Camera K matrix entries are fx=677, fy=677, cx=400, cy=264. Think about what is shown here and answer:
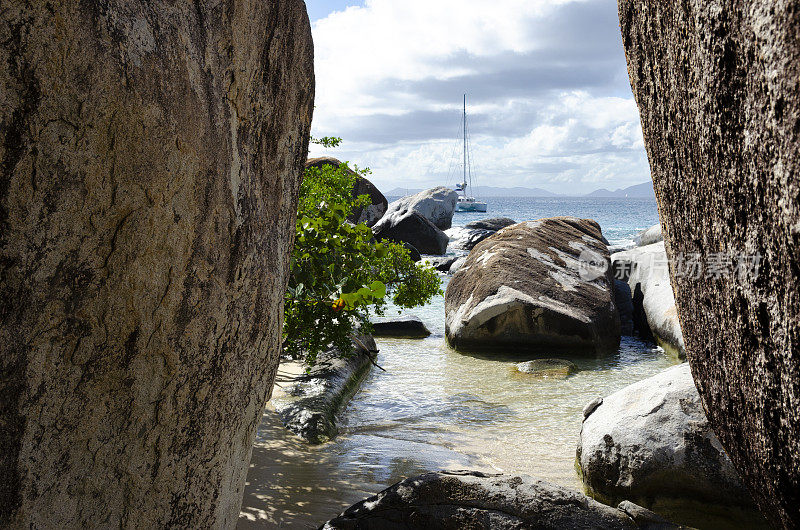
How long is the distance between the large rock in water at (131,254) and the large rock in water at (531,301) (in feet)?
21.2

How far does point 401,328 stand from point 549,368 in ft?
10.5

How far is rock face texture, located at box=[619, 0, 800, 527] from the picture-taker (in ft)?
5.11

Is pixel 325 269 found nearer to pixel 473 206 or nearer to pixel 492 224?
pixel 492 224

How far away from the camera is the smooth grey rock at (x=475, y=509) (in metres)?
3.06

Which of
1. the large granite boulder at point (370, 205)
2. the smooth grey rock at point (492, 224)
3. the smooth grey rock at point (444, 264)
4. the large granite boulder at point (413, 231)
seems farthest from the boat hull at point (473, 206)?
the smooth grey rock at point (444, 264)

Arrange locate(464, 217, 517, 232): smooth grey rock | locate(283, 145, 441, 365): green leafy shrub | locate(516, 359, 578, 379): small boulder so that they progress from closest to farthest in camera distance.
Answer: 1. locate(283, 145, 441, 365): green leafy shrub
2. locate(516, 359, 578, 379): small boulder
3. locate(464, 217, 517, 232): smooth grey rock

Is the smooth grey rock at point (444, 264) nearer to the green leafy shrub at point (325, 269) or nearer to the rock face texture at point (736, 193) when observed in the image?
the green leafy shrub at point (325, 269)

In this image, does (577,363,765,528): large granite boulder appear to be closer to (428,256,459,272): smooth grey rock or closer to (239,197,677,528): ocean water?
(239,197,677,528): ocean water

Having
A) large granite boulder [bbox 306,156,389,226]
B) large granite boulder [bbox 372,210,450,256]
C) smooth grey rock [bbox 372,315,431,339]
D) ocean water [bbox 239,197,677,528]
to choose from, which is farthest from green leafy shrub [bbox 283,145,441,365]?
large granite boulder [bbox 372,210,450,256]

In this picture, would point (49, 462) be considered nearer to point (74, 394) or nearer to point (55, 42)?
point (74, 394)

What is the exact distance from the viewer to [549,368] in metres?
7.91

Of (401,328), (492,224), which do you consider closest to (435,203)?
(492,224)

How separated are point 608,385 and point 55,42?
666 centimetres

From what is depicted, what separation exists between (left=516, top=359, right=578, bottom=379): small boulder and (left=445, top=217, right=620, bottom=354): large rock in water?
2.21 ft
